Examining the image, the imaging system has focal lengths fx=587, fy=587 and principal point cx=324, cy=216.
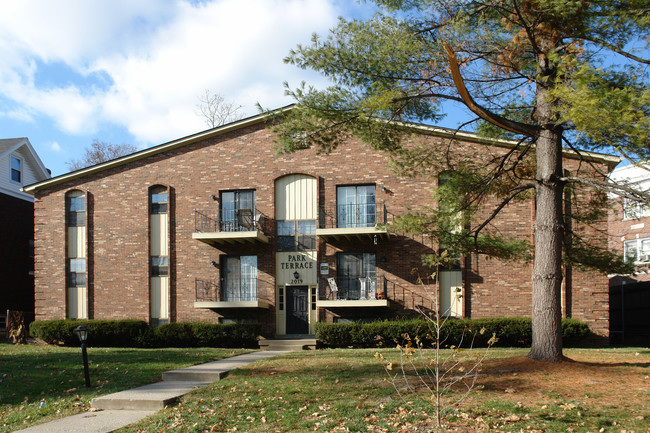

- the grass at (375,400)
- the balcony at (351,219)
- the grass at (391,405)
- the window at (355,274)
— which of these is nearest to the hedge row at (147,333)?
the window at (355,274)

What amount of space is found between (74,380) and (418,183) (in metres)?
13.1

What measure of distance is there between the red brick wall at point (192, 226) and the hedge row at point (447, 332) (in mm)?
1121

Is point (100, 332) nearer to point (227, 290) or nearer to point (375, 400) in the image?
point (227, 290)

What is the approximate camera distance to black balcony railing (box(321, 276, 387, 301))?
20.3 meters

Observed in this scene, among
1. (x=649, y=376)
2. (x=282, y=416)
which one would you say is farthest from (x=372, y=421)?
(x=649, y=376)

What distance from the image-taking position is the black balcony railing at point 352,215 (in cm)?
2067

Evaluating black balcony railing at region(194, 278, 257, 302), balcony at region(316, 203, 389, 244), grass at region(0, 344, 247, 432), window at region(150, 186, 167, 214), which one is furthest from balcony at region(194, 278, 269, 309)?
grass at region(0, 344, 247, 432)

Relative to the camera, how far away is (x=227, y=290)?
21.7 meters

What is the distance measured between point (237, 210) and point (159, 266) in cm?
370

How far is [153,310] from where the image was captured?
72.4ft

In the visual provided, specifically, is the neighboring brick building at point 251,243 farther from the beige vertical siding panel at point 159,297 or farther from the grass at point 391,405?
the grass at point 391,405

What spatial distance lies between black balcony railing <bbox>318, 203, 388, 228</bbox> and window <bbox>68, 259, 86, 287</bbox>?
9535mm

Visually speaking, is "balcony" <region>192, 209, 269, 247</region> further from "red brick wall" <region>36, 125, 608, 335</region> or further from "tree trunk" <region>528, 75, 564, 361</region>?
"tree trunk" <region>528, 75, 564, 361</region>

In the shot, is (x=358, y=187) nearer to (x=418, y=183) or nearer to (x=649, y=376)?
(x=418, y=183)
